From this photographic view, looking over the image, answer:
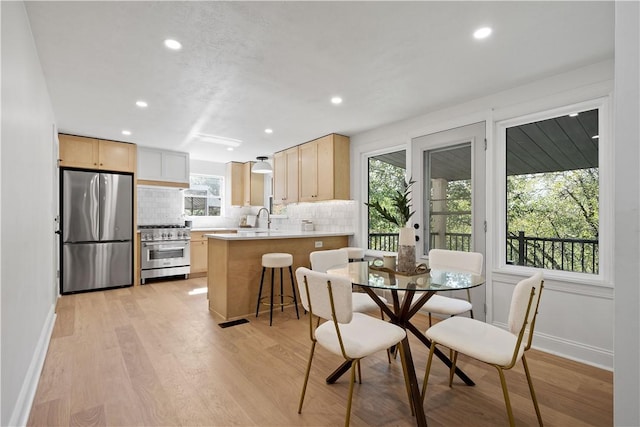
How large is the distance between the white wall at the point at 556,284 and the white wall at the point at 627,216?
2189 mm

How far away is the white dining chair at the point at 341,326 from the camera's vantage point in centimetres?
156

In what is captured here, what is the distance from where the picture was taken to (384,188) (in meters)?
4.29

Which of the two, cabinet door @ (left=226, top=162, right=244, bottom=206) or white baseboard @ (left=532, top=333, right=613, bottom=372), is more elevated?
cabinet door @ (left=226, top=162, right=244, bottom=206)

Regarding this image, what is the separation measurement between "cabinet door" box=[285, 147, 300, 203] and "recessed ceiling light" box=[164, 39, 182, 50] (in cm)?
298

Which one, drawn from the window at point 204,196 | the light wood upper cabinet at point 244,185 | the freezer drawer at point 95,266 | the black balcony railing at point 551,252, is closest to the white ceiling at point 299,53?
the black balcony railing at point 551,252

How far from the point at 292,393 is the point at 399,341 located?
812 mm

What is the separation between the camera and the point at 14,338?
1.61 meters

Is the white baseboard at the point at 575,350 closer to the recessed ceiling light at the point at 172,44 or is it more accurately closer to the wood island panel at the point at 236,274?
the wood island panel at the point at 236,274

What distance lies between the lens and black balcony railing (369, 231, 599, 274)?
8.59 feet

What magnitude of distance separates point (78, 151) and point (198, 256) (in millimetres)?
2563

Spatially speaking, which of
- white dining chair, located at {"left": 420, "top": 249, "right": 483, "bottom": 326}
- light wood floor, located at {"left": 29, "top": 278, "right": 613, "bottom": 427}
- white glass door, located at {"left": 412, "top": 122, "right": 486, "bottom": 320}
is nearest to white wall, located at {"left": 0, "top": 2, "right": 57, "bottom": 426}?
light wood floor, located at {"left": 29, "top": 278, "right": 613, "bottom": 427}

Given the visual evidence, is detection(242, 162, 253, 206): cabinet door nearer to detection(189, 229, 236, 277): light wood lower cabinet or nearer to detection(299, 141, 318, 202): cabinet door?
detection(189, 229, 236, 277): light wood lower cabinet

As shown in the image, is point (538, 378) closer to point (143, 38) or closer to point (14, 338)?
point (14, 338)

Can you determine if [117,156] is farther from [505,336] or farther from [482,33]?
[505,336]
